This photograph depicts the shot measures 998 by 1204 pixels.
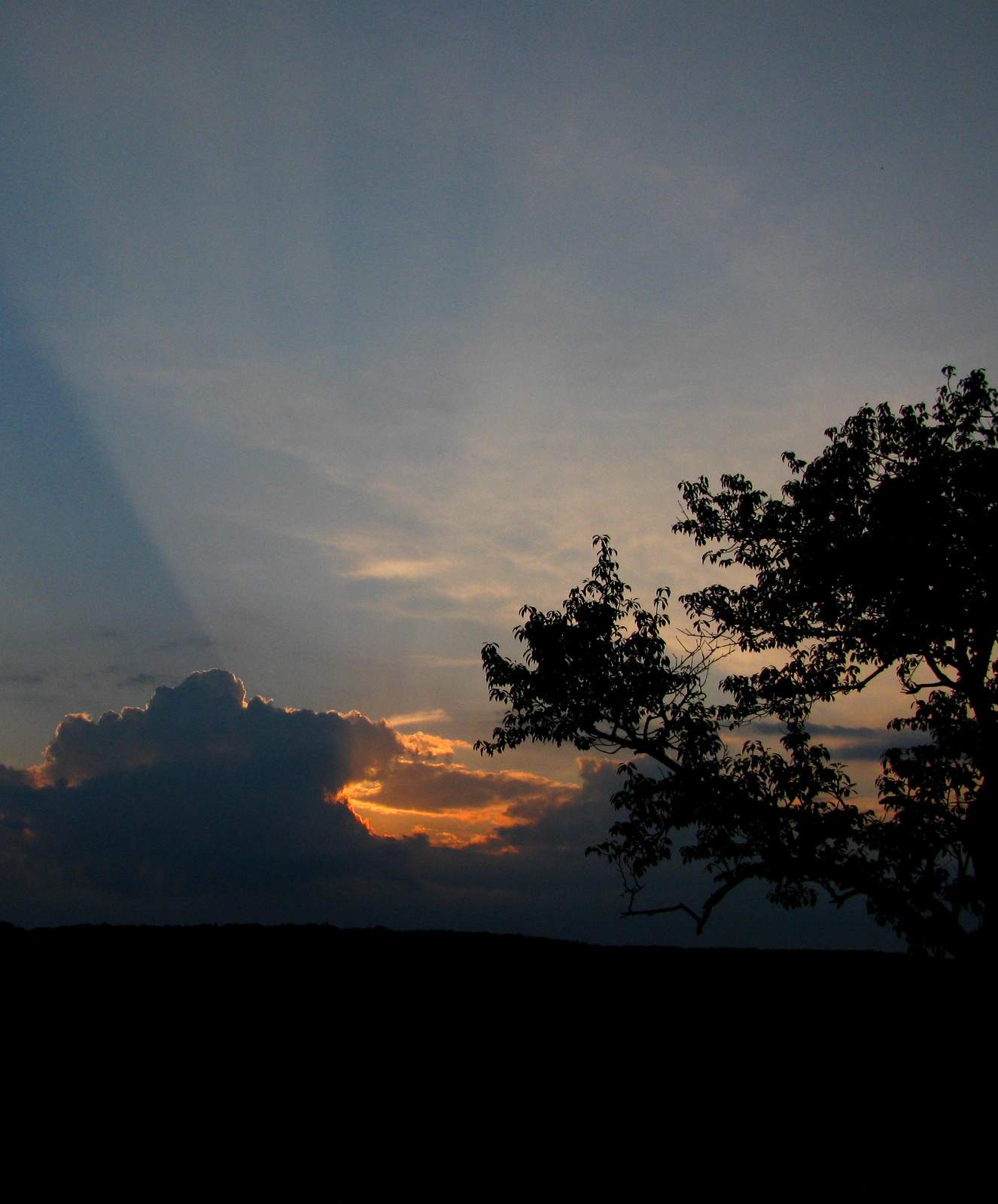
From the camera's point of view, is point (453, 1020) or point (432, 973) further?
point (432, 973)

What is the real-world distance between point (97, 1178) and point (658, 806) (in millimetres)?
12469

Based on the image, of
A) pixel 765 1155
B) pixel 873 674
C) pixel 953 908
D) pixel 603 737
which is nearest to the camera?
pixel 765 1155

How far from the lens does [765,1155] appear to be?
502 inches

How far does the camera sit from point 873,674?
2109 centimetres

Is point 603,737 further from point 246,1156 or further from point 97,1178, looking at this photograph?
point 97,1178

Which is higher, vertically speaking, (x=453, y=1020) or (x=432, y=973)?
(x=432, y=973)

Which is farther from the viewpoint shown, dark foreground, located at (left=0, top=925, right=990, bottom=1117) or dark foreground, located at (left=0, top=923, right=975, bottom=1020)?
dark foreground, located at (left=0, top=923, right=975, bottom=1020)

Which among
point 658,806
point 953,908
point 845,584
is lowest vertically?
point 953,908

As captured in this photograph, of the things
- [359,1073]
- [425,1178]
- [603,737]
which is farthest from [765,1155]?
[603,737]

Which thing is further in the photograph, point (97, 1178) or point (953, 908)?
point (953, 908)

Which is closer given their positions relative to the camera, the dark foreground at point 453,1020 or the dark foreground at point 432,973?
the dark foreground at point 453,1020

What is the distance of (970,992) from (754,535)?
1118 cm

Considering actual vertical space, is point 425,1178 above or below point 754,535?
below

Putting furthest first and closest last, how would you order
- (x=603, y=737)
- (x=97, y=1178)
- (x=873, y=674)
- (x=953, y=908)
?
(x=873, y=674) → (x=603, y=737) → (x=953, y=908) → (x=97, y=1178)
